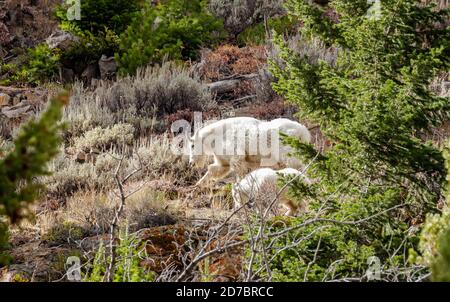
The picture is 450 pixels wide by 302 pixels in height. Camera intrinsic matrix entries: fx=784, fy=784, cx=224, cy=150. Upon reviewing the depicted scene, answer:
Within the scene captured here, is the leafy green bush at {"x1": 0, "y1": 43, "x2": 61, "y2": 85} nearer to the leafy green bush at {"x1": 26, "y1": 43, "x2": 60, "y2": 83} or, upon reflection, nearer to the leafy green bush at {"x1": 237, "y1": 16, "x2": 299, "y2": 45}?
the leafy green bush at {"x1": 26, "y1": 43, "x2": 60, "y2": 83}

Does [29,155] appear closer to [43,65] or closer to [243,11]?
[43,65]

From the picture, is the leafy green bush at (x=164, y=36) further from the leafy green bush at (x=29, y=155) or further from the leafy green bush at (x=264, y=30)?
the leafy green bush at (x=29, y=155)

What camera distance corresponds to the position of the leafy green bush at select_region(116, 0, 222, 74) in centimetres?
1312

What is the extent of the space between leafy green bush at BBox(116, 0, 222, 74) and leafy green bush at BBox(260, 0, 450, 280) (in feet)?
22.6

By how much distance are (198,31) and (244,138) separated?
20.0ft

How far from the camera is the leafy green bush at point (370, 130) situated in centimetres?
539

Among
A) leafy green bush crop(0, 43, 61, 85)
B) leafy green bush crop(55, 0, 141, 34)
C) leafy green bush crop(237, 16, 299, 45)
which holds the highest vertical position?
leafy green bush crop(55, 0, 141, 34)

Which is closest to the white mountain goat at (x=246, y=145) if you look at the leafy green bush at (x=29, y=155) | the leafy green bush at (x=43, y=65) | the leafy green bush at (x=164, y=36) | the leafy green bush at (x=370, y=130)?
the leafy green bush at (x=370, y=130)

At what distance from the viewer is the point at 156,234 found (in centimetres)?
626

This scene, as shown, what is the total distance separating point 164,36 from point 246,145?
18.2ft

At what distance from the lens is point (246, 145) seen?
333 inches

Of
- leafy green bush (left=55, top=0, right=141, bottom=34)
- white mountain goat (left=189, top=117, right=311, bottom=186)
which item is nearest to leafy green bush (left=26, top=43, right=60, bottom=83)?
leafy green bush (left=55, top=0, right=141, bottom=34)

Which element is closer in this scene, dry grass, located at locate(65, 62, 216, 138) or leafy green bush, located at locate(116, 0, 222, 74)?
dry grass, located at locate(65, 62, 216, 138)

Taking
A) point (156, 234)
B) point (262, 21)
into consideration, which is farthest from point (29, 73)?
point (156, 234)
